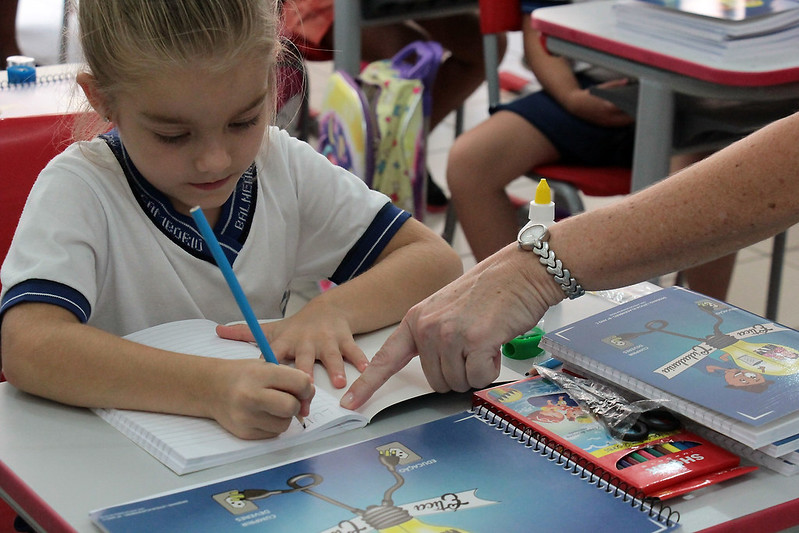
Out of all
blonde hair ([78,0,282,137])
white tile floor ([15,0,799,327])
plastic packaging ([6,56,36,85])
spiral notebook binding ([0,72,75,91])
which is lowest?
white tile floor ([15,0,799,327])

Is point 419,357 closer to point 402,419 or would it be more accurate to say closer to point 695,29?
point 402,419

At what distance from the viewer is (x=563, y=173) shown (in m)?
2.29

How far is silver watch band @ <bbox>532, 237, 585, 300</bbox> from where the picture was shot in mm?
1003

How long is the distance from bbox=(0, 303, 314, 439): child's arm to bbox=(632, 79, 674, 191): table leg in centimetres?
125

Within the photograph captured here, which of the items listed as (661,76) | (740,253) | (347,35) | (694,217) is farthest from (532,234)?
(740,253)

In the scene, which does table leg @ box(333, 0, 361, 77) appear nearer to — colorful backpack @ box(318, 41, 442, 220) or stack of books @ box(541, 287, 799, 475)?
colorful backpack @ box(318, 41, 442, 220)

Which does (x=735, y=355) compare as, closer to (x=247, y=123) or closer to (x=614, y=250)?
(x=614, y=250)

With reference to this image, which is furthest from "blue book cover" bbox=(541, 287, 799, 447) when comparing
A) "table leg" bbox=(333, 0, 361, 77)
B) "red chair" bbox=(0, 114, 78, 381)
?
"table leg" bbox=(333, 0, 361, 77)

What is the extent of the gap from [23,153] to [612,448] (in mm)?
881

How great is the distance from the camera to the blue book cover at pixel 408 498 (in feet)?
2.46

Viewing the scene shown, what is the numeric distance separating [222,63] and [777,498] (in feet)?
2.20

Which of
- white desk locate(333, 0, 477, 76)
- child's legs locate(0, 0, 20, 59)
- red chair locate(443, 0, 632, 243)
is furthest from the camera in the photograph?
child's legs locate(0, 0, 20, 59)

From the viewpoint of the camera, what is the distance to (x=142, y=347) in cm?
100

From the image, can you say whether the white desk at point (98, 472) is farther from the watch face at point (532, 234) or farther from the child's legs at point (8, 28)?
the child's legs at point (8, 28)
